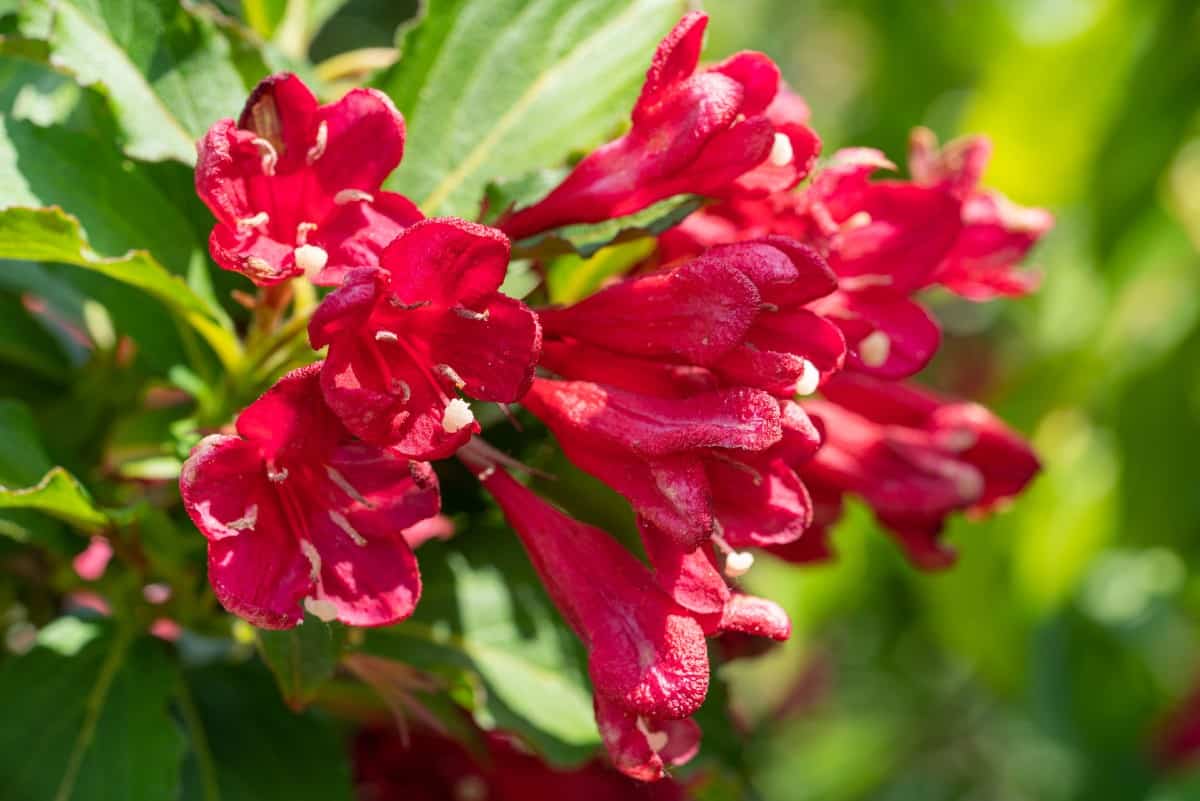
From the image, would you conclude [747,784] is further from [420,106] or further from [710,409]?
[420,106]

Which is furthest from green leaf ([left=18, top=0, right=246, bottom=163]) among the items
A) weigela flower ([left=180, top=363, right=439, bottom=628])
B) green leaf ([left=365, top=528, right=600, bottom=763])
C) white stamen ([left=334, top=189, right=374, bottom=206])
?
green leaf ([left=365, top=528, right=600, bottom=763])

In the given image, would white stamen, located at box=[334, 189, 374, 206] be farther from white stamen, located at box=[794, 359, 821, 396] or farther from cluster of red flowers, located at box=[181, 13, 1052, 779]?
white stamen, located at box=[794, 359, 821, 396]

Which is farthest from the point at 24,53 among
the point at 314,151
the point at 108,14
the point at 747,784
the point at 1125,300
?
the point at 1125,300

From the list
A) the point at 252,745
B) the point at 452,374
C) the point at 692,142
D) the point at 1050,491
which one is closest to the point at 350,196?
the point at 452,374

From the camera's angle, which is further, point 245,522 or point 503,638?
point 503,638

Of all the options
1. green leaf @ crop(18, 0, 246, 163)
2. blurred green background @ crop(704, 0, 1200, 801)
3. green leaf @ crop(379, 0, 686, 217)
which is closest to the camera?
green leaf @ crop(18, 0, 246, 163)

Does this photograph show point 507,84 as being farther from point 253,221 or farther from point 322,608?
point 322,608

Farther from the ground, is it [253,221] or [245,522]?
[253,221]
